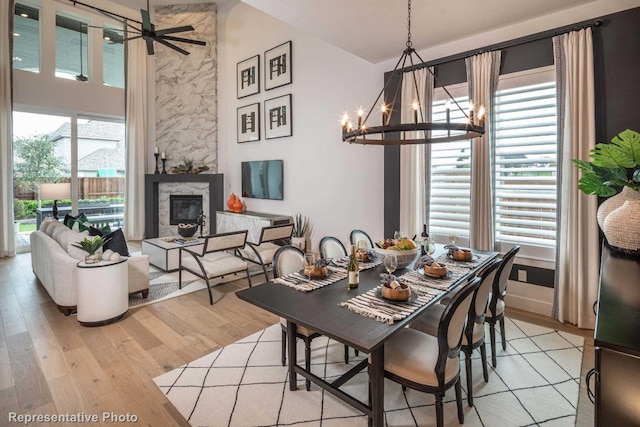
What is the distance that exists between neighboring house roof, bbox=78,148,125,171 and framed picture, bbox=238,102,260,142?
2865 mm

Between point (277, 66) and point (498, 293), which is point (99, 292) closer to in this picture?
point (498, 293)

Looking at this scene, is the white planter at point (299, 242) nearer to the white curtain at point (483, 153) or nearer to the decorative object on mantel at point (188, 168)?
the white curtain at point (483, 153)

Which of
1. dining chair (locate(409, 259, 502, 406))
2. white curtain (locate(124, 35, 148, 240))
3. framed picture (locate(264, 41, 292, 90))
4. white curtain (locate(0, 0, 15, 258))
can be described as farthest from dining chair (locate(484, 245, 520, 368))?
white curtain (locate(0, 0, 15, 258))

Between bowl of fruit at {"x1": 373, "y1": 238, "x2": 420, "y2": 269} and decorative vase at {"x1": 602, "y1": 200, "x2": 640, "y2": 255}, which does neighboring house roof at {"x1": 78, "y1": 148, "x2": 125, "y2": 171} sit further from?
decorative vase at {"x1": 602, "y1": 200, "x2": 640, "y2": 255}

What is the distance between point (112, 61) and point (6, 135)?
2.61 meters

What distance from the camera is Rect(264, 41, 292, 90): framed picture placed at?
6.03 m

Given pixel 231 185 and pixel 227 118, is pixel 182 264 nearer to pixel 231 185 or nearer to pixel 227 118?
pixel 231 185

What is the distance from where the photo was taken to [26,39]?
20.8ft

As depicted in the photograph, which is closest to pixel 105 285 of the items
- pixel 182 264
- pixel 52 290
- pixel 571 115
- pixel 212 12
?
pixel 52 290

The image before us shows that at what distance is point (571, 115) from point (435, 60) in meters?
1.65

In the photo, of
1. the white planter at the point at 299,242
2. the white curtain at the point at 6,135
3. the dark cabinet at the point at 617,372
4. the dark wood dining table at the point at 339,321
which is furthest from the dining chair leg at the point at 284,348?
the white curtain at the point at 6,135

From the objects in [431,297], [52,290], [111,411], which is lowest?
[111,411]

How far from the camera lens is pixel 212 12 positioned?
24.5 ft

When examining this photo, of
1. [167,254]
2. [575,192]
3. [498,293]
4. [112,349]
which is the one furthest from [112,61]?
[575,192]
